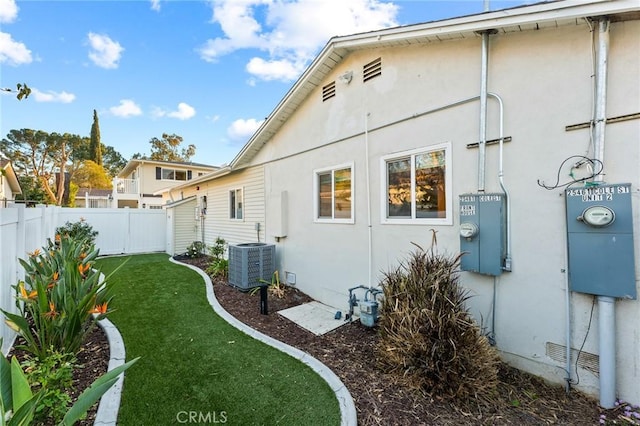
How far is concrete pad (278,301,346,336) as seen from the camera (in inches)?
193

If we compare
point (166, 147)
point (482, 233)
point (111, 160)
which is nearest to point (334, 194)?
point (482, 233)

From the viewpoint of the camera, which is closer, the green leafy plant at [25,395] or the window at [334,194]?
the green leafy plant at [25,395]

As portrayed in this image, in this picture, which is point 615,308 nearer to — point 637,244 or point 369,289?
point 637,244

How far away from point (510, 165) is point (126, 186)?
2747cm

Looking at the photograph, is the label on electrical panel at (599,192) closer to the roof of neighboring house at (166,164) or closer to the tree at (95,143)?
the roof of neighboring house at (166,164)

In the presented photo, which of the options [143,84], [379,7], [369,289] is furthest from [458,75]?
[143,84]

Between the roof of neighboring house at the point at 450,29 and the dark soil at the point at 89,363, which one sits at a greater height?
the roof of neighboring house at the point at 450,29

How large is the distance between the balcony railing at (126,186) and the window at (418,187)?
24.3 m

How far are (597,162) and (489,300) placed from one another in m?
1.98

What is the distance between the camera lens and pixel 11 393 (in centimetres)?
177

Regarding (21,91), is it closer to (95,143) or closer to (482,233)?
(482,233)

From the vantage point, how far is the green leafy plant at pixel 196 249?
11.5 m

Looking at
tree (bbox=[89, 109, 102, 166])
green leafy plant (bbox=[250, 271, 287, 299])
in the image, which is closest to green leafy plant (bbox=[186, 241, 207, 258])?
green leafy plant (bbox=[250, 271, 287, 299])

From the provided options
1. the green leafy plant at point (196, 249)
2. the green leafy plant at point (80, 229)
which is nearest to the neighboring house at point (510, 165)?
the green leafy plant at point (196, 249)
